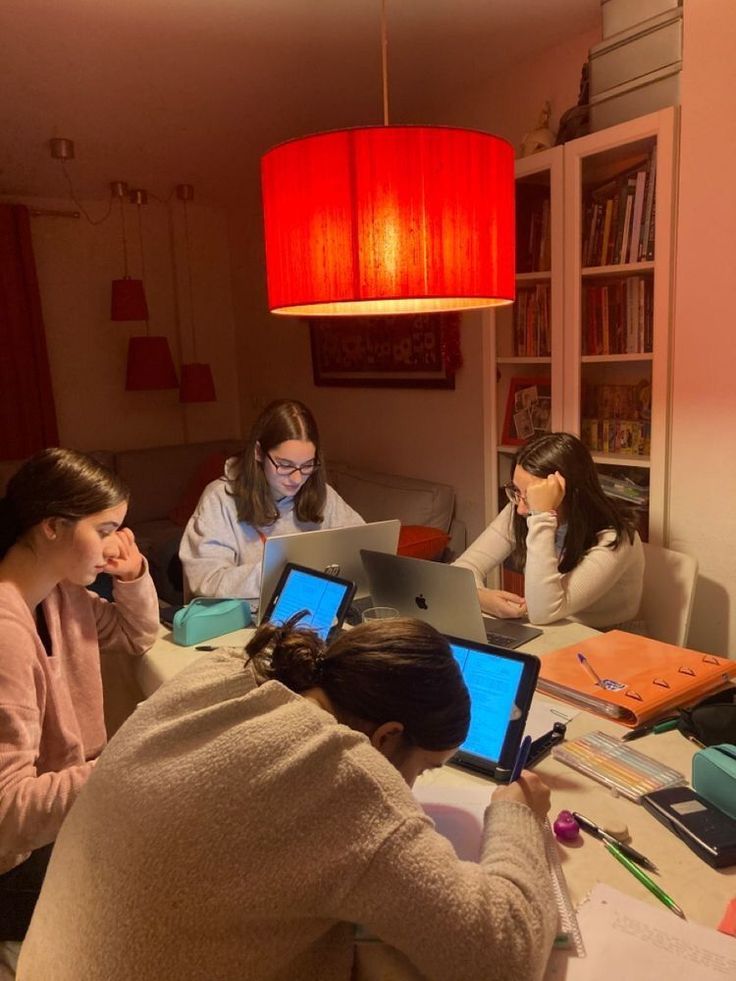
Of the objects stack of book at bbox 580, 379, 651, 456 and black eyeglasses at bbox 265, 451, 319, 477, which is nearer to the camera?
black eyeglasses at bbox 265, 451, 319, 477

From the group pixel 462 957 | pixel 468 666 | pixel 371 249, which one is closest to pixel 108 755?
pixel 462 957

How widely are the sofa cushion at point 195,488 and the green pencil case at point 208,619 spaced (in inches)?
99.9

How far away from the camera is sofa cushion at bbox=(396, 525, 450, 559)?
3.12 meters

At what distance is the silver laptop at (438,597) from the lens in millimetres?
1552

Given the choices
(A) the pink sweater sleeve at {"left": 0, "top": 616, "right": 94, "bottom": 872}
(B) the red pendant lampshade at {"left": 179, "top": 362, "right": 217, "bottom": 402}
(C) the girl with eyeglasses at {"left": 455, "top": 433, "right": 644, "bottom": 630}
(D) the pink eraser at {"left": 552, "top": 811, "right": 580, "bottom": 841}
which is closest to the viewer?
(D) the pink eraser at {"left": 552, "top": 811, "right": 580, "bottom": 841}

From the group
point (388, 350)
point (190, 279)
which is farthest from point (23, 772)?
point (190, 279)

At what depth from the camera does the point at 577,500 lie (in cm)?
203

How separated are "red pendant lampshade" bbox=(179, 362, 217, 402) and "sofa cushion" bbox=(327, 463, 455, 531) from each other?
104cm

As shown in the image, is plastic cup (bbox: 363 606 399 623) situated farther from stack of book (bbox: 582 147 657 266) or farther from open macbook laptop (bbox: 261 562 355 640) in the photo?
stack of book (bbox: 582 147 657 266)

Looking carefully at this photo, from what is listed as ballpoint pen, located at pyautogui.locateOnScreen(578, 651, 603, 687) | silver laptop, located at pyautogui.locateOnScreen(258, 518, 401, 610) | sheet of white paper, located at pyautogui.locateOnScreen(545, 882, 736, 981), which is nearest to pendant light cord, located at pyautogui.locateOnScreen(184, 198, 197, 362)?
silver laptop, located at pyautogui.locateOnScreen(258, 518, 401, 610)

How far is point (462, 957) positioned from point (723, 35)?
219 centimetres

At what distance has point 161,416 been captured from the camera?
4938 millimetres

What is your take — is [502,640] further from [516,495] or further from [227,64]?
[227,64]

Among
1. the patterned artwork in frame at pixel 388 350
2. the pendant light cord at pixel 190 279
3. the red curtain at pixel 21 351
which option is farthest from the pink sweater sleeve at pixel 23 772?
the pendant light cord at pixel 190 279
